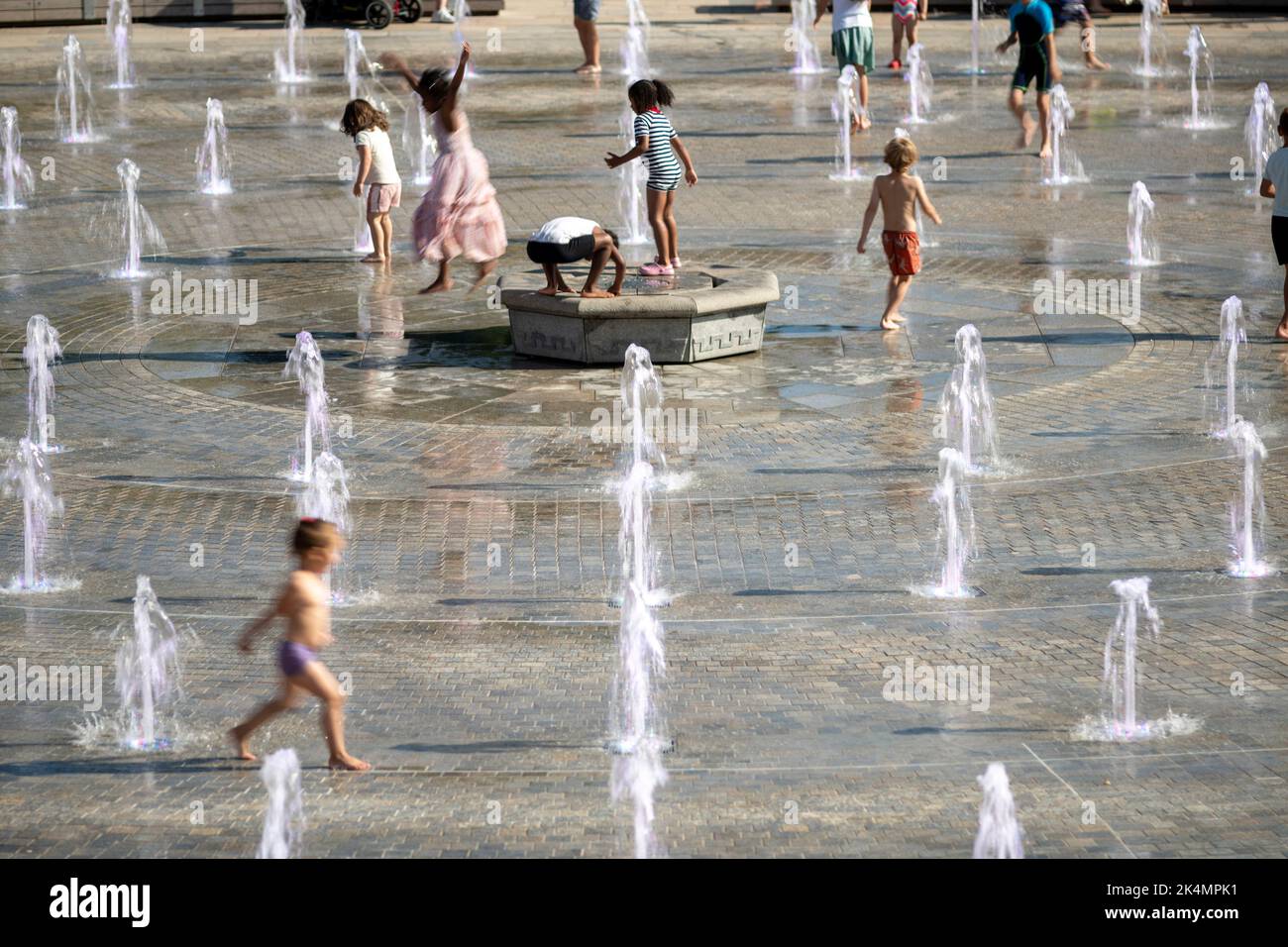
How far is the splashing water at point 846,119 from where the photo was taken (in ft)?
72.3

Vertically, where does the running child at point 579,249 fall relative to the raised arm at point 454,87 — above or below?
below

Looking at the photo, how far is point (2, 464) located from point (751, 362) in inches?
199

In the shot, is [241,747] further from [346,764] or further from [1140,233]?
[1140,233]

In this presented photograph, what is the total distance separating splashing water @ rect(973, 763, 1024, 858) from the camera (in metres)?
6.93

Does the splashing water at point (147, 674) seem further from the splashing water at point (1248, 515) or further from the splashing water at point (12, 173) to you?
the splashing water at point (12, 173)

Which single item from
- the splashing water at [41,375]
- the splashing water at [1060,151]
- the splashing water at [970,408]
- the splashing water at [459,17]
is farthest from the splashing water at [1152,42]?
the splashing water at [41,375]

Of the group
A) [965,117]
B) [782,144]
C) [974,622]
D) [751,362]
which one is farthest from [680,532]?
[965,117]

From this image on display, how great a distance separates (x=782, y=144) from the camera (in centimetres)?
2367

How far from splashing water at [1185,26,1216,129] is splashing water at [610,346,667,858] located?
14072mm

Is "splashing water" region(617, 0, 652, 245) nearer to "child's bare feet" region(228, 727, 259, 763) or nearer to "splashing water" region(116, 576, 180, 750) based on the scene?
"splashing water" region(116, 576, 180, 750)

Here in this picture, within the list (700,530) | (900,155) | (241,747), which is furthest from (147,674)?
(900,155)

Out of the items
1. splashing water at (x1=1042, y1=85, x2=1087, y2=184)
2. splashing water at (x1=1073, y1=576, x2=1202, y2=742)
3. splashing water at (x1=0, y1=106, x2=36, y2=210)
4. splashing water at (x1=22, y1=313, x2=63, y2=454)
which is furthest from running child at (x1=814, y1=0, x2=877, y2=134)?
splashing water at (x1=1073, y1=576, x2=1202, y2=742)

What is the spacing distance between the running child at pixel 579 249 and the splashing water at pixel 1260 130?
10639 millimetres
